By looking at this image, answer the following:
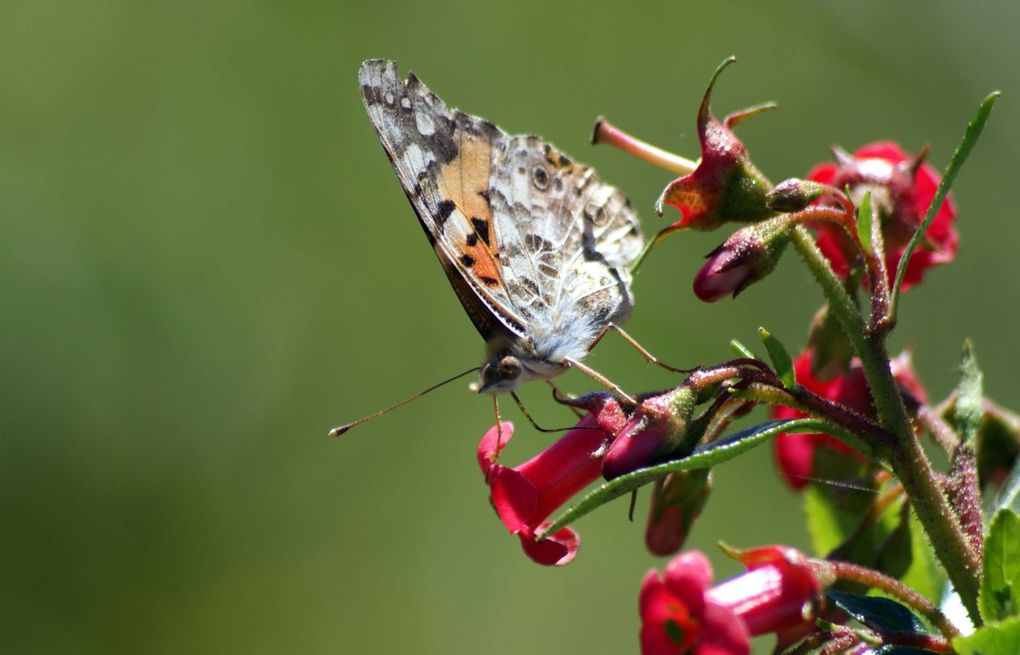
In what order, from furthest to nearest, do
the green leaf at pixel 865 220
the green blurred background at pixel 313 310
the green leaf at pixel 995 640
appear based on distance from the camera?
the green blurred background at pixel 313 310
the green leaf at pixel 865 220
the green leaf at pixel 995 640

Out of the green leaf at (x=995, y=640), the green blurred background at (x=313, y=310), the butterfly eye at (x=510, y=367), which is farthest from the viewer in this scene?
the green blurred background at (x=313, y=310)

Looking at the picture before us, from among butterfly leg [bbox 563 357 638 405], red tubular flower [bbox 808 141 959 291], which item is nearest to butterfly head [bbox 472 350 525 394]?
butterfly leg [bbox 563 357 638 405]

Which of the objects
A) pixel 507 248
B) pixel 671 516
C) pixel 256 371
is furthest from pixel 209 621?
pixel 671 516

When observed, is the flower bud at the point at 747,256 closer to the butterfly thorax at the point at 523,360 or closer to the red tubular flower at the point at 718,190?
the red tubular flower at the point at 718,190

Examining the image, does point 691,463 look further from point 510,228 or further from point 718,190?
point 510,228

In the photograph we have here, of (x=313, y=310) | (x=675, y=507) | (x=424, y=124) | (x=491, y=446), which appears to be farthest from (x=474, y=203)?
(x=313, y=310)

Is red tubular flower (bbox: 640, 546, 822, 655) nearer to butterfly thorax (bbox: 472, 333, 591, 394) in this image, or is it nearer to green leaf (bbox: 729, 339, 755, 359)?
green leaf (bbox: 729, 339, 755, 359)

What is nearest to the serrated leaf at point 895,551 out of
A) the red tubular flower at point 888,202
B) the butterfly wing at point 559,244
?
the red tubular flower at point 888,202
